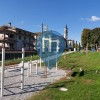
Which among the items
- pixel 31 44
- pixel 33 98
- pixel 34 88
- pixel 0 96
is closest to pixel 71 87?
pixel 34 88

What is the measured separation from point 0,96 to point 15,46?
61.6 m

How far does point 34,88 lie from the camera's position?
1145 centimetres

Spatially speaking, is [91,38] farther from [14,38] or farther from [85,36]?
[14,38]

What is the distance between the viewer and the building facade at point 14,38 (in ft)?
213

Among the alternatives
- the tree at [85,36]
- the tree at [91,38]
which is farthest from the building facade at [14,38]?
the tree at [91,38]

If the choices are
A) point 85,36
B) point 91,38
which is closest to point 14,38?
point 85,36

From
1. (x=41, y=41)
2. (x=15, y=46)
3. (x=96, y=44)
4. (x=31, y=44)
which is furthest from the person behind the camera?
(x=96, y=44)

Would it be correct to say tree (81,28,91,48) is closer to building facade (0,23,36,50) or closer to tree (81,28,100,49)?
tree (81,28,100,49)

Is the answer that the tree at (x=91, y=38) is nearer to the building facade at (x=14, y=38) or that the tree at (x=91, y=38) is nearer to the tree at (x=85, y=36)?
the tree at (x=85, y=36)

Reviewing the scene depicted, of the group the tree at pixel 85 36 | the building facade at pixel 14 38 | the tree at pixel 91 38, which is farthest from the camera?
the tree at pixel 85 36

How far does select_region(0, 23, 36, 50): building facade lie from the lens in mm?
65000

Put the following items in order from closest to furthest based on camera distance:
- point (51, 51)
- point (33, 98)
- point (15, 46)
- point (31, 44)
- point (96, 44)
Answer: point (33, 98), point (51, 51), point (15, 46), point (31, 44), point (96, 44)

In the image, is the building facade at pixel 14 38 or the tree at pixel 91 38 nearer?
the building facade at pixel 14 38

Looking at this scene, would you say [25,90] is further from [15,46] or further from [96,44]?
[96,44]
